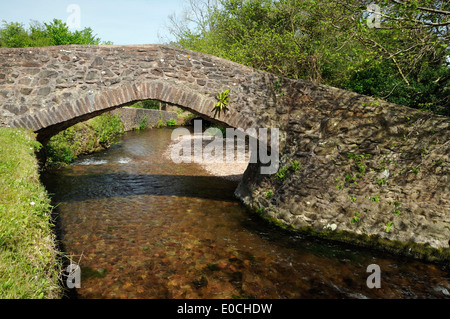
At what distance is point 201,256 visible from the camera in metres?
5.21

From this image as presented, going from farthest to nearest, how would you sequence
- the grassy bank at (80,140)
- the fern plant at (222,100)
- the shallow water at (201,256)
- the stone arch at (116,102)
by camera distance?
the grassy bank at (80,140) < the fern plant at (222,100) < the stone arch at (116,102) < the shallow water at (201,256)

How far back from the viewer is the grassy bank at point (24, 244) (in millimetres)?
2385

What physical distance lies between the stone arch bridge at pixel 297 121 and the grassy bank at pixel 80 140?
4605 mm

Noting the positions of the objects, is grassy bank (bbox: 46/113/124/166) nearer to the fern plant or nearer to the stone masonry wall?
the stone masonry wall

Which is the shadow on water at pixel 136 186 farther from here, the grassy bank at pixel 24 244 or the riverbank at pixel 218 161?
the grassy bank at pixel 24 244

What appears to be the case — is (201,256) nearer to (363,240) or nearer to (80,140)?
(363,240)

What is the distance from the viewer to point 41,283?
2496 mm

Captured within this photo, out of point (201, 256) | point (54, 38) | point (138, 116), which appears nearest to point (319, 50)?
point (201, 256)

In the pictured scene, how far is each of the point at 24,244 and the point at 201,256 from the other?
3.07 meters

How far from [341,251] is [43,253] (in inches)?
203

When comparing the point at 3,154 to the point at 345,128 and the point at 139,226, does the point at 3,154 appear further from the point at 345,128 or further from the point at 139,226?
the point at 345,128

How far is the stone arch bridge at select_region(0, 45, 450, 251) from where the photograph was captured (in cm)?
554

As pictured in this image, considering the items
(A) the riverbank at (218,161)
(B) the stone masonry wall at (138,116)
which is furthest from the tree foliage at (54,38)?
(A) the riverbank at (218,161)
